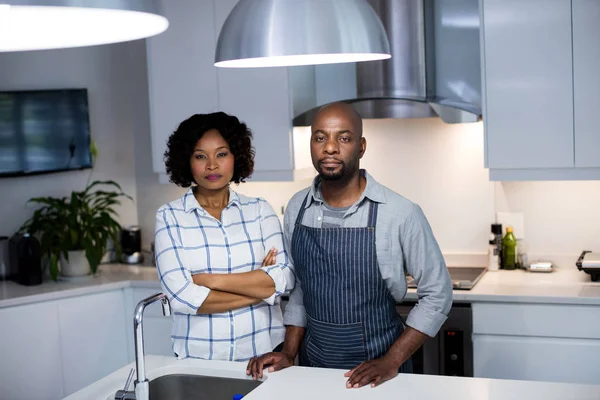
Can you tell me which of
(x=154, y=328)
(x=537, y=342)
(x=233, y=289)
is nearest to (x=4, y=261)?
(x=154, y=328)

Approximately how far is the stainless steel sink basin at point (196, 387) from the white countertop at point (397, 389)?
0.12 ft

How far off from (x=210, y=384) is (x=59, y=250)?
1939mm

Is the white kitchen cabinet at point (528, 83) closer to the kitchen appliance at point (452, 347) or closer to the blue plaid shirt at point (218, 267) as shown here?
the kitchen appliance at point (452, 347)

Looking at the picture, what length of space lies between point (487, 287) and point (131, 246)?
1.99 meters

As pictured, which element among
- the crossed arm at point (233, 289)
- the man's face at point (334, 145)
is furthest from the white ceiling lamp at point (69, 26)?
the crossed arm at point (233, 289)

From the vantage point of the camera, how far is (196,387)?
2332 mm

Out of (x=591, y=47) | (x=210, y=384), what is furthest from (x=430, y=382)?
(x=591, y=47)

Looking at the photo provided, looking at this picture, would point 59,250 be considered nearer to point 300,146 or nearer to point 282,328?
point 300,146

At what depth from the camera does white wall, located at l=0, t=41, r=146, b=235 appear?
4156mm

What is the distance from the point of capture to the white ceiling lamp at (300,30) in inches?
69.3

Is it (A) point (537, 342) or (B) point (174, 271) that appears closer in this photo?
(B) point (174, 271)

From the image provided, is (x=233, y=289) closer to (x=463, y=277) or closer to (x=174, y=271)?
(x=174, y=271)

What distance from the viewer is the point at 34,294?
375cm

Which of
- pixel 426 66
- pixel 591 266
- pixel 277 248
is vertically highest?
pixel 426 66
